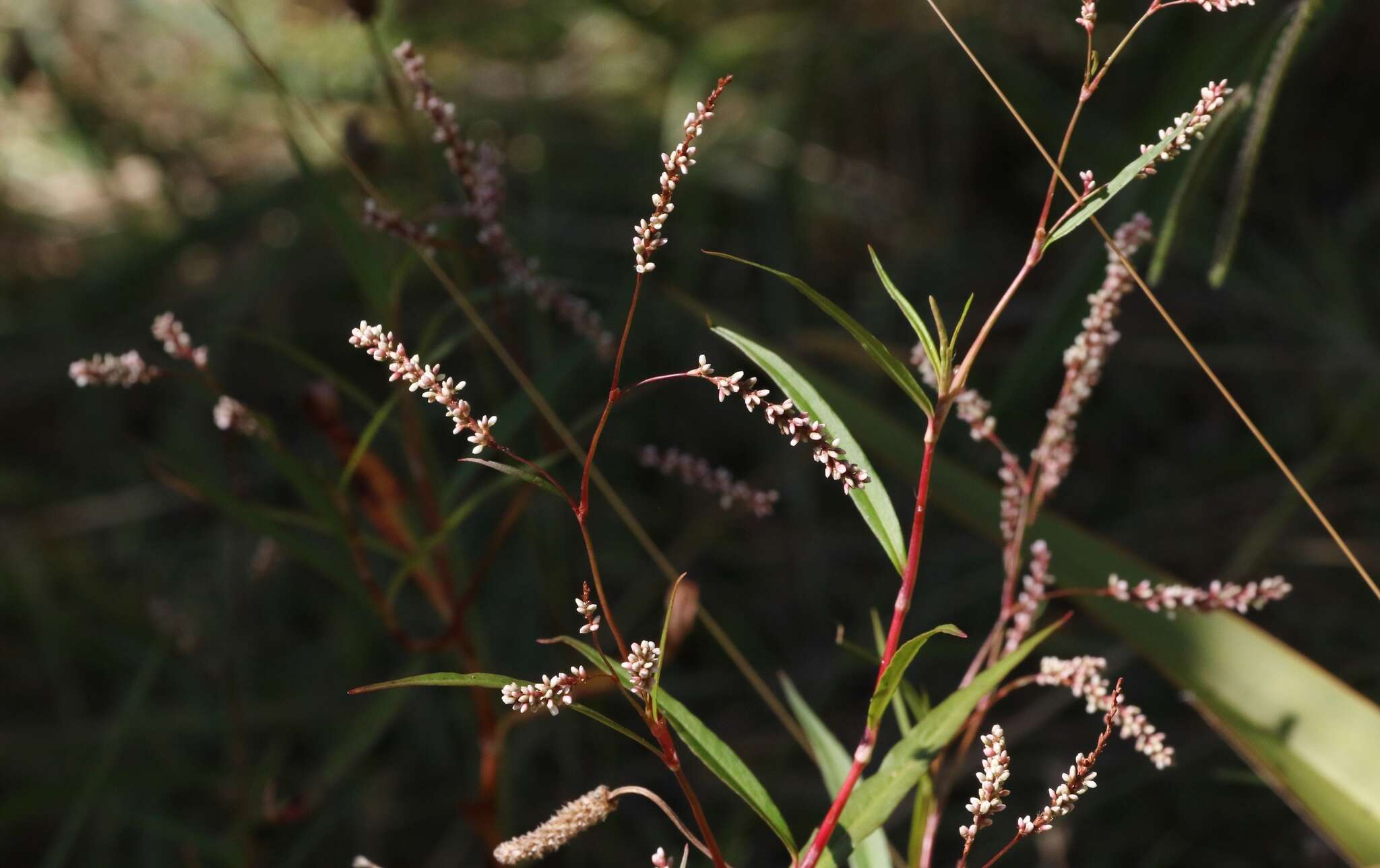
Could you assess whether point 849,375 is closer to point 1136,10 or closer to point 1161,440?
point 1161,440

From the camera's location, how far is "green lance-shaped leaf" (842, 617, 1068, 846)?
1.99ft

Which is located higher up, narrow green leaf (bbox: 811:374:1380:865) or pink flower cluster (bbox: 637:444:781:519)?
pink flower cluster (bbox: 637:444:781:519)

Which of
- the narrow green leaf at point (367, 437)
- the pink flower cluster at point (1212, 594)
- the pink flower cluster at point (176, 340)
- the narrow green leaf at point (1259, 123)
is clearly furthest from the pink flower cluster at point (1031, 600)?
the pink flower cluster at point (176, 340)

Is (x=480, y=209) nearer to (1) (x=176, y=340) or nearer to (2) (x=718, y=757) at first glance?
(1) (x=176, y=340)

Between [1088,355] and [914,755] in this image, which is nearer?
[914,755]

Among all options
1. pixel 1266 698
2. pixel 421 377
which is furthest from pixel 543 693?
pixel 1266 698

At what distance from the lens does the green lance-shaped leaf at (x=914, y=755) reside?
1.99 ft

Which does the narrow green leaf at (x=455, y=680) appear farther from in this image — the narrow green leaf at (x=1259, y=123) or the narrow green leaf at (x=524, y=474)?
the narrow green leaf at (x=1259, y=123)

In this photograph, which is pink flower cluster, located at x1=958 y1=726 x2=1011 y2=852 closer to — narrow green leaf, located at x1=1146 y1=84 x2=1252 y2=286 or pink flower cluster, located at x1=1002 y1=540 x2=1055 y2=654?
pink flower cluster, located at x1=1002 y1=540 x2=1055 y2=654

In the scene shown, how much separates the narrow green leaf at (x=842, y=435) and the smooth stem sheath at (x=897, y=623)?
11 mm

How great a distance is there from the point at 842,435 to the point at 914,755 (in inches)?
6.8

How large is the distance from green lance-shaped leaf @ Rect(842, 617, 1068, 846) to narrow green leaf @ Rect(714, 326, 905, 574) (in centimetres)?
8

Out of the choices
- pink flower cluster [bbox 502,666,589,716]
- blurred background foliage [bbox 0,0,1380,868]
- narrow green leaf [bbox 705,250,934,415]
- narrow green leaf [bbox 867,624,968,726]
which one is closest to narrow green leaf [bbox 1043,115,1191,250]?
narrow green leaf [bbox 705,250,934,415]

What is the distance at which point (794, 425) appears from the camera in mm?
525
